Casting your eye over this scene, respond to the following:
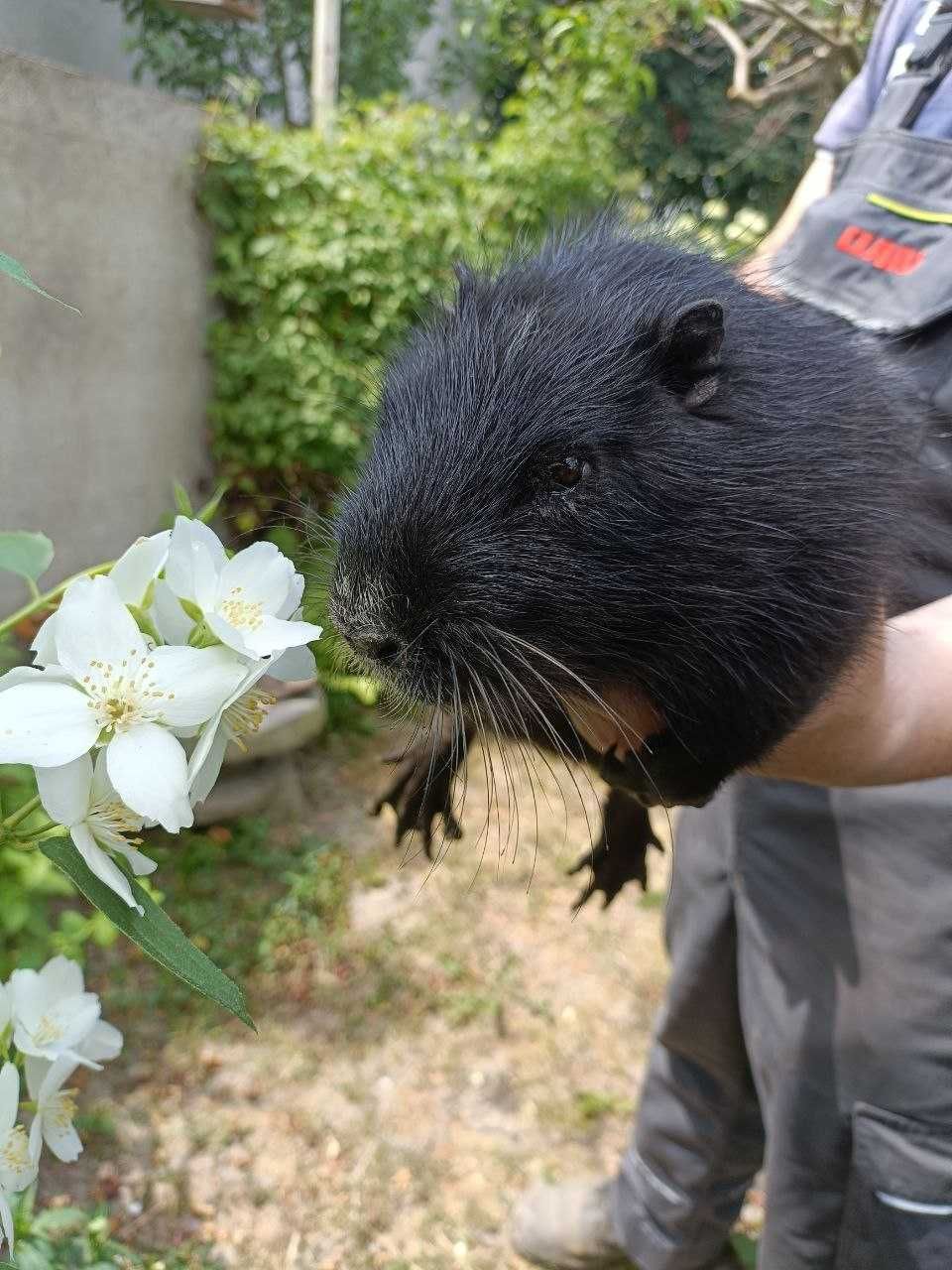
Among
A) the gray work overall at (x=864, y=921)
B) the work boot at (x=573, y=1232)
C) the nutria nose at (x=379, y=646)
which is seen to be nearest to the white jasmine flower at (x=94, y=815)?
the nutria nose at (x=379, y=646)

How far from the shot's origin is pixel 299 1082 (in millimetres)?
2598

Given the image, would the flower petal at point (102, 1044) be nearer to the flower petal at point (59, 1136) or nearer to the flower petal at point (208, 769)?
the flower petal at point (59, 1136)

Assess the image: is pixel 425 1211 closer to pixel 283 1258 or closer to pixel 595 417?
pixel 283 1258

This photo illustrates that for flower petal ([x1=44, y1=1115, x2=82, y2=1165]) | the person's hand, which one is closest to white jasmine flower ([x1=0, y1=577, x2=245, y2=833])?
flower petal ([x1=44, y1=1115, x2=82, y2=1165])

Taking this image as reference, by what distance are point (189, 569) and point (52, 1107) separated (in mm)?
446

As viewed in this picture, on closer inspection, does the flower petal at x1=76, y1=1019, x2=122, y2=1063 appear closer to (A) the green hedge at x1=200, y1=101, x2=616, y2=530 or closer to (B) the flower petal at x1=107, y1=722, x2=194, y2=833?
(B) the flower petal at x1=107, y1=722, x2=194, y2=833

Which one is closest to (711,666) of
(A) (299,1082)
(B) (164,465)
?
(A) (299,1082)

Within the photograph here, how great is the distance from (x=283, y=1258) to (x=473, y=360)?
2.10 meters

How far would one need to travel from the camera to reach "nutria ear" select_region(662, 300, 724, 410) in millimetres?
847

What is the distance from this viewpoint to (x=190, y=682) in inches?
21.6

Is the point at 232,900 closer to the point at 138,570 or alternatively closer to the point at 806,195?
the point at 806,195

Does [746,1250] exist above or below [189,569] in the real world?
below

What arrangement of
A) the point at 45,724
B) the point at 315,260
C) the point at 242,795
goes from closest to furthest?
the point at 45,724 < the point at 242,795 < the point at 315,260

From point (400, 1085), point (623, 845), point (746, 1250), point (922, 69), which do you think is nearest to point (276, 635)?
point (623, 845)
